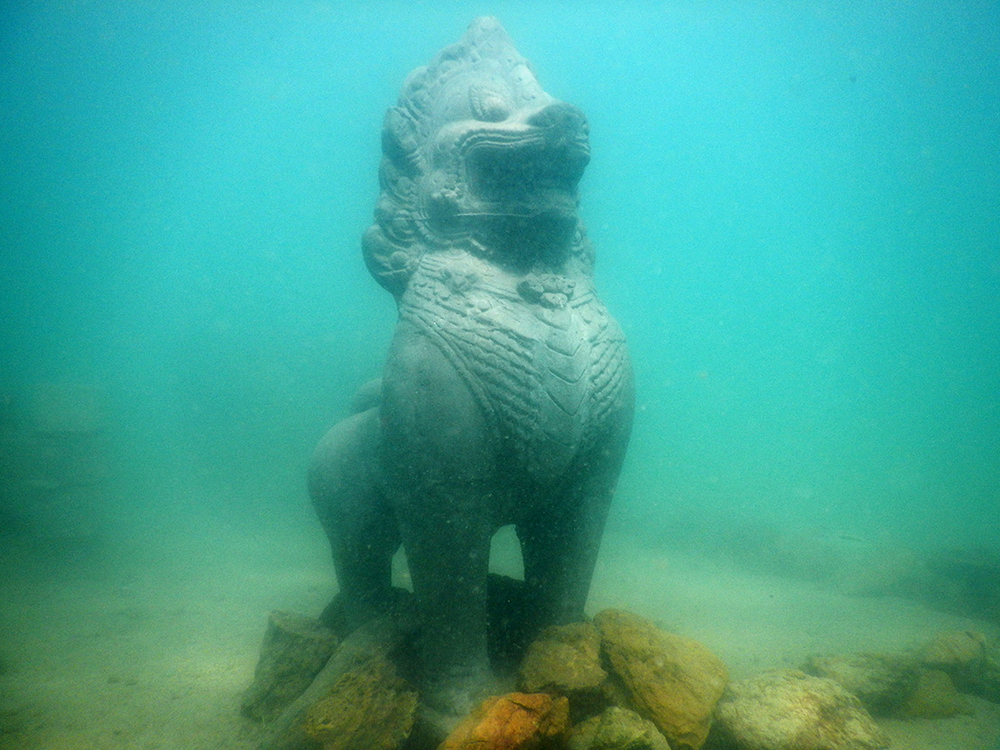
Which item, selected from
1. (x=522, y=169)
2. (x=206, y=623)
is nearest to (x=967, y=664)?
(x=522, y=169)

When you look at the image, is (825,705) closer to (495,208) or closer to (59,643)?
(495,208)

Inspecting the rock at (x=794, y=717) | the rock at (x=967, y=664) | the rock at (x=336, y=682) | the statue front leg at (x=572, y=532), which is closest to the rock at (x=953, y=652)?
the rock at (x=967, y=664)

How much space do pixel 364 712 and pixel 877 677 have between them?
9.65 feet

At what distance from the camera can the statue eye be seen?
2.50m

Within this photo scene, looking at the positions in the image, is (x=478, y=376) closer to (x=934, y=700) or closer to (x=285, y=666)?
(x=285, y=666)

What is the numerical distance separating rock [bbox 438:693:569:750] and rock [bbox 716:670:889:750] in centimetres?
77

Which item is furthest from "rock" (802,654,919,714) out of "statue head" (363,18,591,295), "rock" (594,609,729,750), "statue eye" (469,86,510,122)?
"statue eye" (469,86,510,122)

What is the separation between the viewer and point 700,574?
25.0 ft

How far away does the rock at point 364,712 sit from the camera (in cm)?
205

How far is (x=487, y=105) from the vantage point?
2.50m

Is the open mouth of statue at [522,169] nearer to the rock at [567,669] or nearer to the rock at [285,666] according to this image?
the rock at [567,669]

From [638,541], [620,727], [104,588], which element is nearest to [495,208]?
[620,727]

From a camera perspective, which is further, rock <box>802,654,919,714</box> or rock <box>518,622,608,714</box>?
rock <box>802,654,919,714</box>

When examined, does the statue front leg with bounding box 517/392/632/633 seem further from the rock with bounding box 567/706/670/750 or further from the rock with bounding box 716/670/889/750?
the rock with bounding box 716/670/889/750
